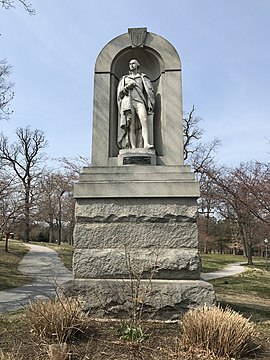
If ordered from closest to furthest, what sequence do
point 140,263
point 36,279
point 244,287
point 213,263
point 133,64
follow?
point 140,263 < point 133,64 < point 244,287 < point 36,279 < point 213,263

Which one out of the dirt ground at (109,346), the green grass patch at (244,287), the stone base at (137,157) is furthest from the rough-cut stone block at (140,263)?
the green grass patch at (244,287)

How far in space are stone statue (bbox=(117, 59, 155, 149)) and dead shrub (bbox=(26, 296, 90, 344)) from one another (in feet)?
10.4

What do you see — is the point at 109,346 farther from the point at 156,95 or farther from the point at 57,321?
the point at 156,95

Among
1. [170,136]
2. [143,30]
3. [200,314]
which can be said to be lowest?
[200,314]

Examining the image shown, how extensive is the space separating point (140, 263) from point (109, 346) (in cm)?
156

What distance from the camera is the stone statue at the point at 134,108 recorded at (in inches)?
246

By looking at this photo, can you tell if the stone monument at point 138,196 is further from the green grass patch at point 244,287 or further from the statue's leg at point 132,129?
the green grass patch at point 244,287

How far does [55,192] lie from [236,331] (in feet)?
110

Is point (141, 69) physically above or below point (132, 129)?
above

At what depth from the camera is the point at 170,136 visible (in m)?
6.22

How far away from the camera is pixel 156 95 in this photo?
6.69 meters

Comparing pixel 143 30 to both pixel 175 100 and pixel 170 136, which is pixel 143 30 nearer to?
pixel 175 100

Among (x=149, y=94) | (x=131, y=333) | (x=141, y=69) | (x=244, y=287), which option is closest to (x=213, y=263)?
(x=244, y=287)

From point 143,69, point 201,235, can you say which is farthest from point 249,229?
point 143,69
